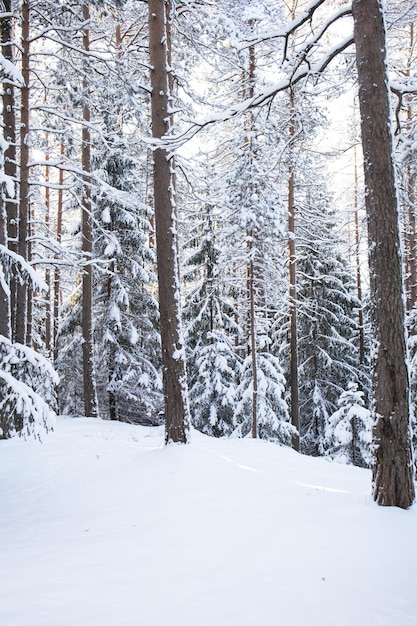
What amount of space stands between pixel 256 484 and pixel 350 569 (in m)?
2.60

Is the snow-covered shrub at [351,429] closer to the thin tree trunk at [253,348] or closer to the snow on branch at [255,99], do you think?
the thin tree trunk at [253,348]

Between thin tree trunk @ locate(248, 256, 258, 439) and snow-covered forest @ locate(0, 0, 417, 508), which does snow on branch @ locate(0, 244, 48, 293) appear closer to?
snow-covered forest @ locate(0, 0, 417, 508)

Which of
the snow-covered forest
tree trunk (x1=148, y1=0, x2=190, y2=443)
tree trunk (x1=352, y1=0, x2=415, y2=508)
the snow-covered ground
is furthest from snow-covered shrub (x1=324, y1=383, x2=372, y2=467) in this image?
tree trunk (x1=352, y1=0, x2=415, y2=508)

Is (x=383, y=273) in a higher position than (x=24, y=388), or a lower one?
higher

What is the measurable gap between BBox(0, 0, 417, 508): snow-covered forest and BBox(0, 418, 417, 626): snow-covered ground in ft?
3.08

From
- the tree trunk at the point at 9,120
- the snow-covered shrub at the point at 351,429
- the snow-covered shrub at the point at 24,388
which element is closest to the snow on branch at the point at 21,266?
the snow-covered shrub at the point at 24,388

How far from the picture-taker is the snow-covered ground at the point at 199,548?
258 centimetres

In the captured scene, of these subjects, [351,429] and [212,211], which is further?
[212,211]

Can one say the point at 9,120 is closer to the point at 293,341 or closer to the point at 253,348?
the point at 253,348

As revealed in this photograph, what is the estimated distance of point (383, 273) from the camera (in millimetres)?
4508

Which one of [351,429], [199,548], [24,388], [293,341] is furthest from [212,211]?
[199,548]

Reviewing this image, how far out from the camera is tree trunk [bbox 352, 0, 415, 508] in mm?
4309

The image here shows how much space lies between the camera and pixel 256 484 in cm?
559

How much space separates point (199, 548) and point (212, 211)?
13741mm
